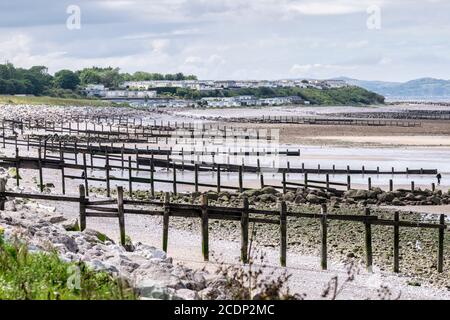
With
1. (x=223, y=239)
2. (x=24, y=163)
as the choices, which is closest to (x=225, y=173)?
(x=24, y=163)

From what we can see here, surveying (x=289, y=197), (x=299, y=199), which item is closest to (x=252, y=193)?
(x=289, y=197)

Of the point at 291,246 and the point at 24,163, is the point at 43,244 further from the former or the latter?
the point at 24,163

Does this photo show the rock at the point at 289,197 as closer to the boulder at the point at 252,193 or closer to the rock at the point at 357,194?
the boulder at the point at 252,193

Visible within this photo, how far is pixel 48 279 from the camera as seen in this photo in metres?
11.4

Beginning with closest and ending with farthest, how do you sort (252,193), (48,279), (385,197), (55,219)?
1. (48,279)
2. (55,219)
3. (385,197)
4. (252,193)

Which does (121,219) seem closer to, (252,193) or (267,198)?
(267,198)

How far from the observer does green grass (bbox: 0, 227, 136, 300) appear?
10.2 m

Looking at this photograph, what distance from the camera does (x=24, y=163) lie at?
34500 millimetres

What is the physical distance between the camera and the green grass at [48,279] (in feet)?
33.6

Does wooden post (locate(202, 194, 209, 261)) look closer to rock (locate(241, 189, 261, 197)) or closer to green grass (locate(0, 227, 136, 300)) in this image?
green grass (locate(0, 227, 136, 300))

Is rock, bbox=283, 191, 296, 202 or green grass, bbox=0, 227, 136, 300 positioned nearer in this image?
green grass, bbox=0, 227, 136, 300

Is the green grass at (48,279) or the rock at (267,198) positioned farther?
the rock at (267,198)

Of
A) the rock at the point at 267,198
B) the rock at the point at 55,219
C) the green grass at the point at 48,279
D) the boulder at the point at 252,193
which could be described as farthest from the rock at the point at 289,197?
the green grass at the point at 48,279

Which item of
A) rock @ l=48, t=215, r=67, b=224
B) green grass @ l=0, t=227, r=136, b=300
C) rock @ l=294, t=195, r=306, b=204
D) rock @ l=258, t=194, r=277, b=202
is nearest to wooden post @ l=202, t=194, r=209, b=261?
rock @ l=48, t=215, r=67, b=224
